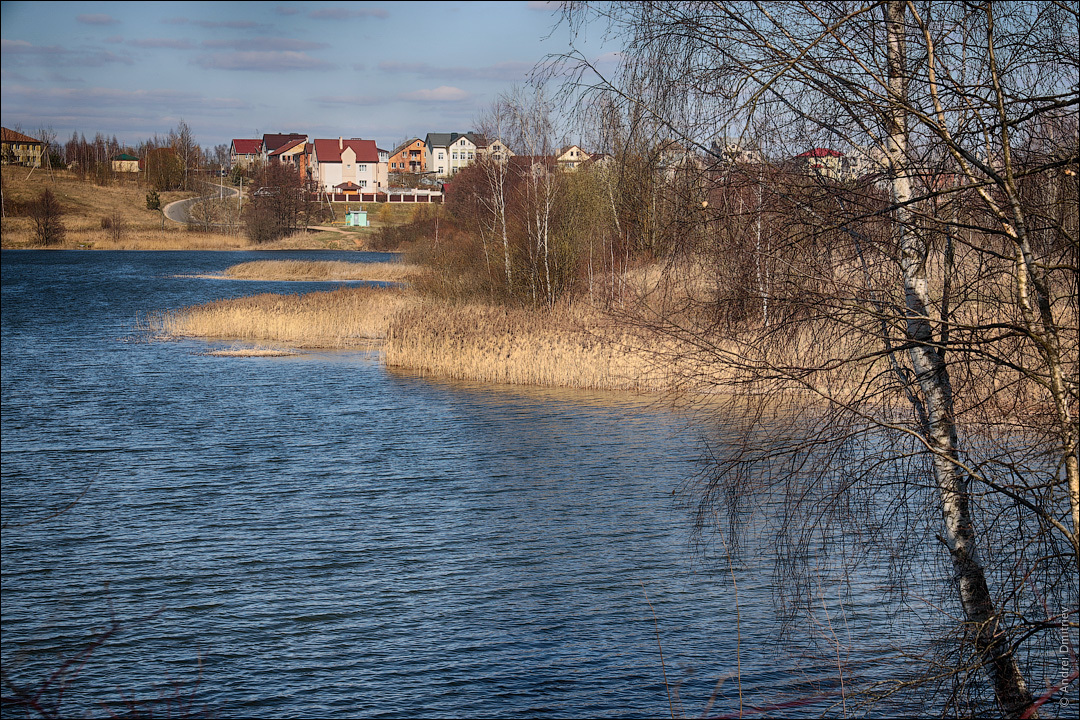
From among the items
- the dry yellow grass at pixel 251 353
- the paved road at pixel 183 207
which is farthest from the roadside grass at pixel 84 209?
the dry yellow grass at pixel 251 353

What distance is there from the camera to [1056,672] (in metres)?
5.51

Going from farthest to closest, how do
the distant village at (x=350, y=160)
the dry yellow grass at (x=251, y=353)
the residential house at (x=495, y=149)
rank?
the distant village at (x=350, y=160) → the residential house at (x=495, y=149) → the dry yellow grass at (x=251, y=353)

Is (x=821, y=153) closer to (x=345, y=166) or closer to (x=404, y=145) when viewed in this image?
(x=345, y=166)

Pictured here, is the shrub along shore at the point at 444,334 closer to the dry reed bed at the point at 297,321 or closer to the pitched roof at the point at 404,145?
the dry reed bed at the point at 297,321

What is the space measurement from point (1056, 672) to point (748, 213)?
3377 mm

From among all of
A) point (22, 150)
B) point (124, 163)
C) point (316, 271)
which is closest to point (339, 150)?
point (124, 163)

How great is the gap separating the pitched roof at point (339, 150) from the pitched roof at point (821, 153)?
116 metres

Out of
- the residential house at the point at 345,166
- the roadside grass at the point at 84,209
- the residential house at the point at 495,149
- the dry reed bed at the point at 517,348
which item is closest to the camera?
the dry reed bed at the point at 517,348

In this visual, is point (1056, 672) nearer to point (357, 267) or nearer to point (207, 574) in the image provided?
point (207, 574)

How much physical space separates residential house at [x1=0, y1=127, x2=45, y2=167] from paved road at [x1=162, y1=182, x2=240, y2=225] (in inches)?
721

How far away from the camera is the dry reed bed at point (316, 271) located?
167 feet

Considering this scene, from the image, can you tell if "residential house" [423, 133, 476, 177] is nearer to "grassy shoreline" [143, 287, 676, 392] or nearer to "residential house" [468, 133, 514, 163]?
"grassy shoreline" [143, 287, 676, 392]

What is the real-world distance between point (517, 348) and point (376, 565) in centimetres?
1097

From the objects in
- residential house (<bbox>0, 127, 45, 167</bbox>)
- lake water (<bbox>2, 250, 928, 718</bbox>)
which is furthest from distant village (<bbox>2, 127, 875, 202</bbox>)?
lake water (<bbox>2, 250, 928, 718</bbox>)
